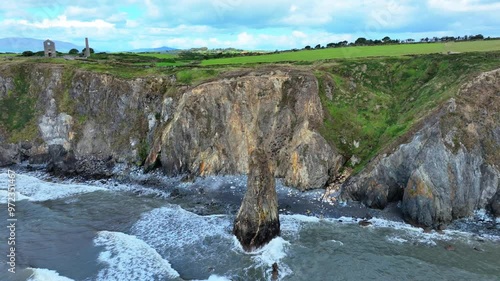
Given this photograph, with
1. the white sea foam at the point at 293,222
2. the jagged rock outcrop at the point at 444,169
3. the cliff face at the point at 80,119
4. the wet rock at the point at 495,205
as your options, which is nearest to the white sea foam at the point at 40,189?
the cliff face at the point at 80,119

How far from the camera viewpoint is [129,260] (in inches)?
1305

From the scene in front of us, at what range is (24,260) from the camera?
109ft

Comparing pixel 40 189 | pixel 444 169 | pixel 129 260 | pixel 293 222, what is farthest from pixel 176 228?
pixel 444 169

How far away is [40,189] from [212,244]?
30.0 m

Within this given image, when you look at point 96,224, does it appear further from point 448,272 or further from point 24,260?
point 448,272

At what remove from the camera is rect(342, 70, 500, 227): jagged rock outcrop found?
3919 centimetres

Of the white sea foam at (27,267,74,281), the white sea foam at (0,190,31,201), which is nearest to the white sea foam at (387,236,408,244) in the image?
the white sea foam at (27,267,74,281)

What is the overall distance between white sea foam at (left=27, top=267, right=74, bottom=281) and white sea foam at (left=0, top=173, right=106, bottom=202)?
18819 millimetres

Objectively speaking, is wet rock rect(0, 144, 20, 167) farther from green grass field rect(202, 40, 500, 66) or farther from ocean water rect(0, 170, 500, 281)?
green grass field rect(202, 40, 500, 66)

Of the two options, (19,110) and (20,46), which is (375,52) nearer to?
(19,110)

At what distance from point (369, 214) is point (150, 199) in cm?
2708

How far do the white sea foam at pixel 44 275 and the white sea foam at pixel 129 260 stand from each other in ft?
10.6

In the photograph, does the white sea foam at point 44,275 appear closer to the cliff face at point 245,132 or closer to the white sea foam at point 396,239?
the cliff face at point 245,132

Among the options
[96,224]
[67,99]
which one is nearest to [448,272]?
[96,224]
